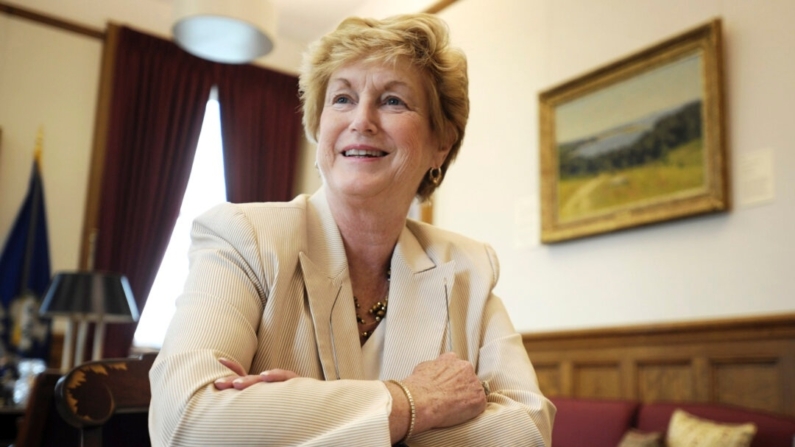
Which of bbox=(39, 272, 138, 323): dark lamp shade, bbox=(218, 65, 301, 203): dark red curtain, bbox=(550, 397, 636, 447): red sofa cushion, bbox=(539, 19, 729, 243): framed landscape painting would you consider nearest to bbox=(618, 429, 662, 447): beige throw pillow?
bbox=(550, 397, 636, 447): red sofa cushion

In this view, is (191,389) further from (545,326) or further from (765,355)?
(545,326)

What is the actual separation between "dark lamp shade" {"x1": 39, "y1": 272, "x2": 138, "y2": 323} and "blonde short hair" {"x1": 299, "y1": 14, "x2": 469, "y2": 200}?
411 centimetres

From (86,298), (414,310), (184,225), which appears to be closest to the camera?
(414,310)

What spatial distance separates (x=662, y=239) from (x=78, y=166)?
507 cm

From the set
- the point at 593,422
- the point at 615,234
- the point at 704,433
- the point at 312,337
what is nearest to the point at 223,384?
the point at 312,337

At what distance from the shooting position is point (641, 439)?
321 centimetres

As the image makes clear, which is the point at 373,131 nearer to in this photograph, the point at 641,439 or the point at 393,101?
the point at 393,101

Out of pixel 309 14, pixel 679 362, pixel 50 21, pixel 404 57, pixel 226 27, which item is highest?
pixel 309 14

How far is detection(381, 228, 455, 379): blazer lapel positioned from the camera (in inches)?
64.1

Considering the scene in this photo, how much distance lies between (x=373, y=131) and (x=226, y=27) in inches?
152

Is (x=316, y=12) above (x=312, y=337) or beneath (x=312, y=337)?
above

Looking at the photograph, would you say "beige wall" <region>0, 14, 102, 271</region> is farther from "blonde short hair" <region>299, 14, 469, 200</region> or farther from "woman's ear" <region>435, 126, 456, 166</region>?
"woman's ear" <region>435, 126, 456, 166</region>

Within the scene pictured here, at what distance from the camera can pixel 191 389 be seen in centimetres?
123

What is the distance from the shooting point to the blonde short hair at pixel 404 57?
1773 millimetres
